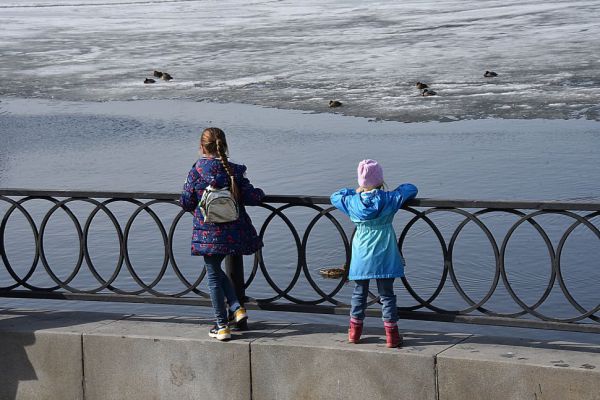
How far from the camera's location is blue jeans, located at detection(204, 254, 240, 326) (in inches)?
231

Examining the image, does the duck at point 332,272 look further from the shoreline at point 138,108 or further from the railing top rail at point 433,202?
the shoreline at point 138,108

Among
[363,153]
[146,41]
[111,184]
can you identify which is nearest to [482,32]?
[146,41]

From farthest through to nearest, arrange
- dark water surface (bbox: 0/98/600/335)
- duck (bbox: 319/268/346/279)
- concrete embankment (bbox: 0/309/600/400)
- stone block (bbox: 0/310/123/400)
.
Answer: dark water surface (bbox: 0/98/600/335) < duck (bbox: 319/268/346/279) < stone block (bbox: 0/310/123/400) < concrete embankment (bbox: 0/309/600/400)

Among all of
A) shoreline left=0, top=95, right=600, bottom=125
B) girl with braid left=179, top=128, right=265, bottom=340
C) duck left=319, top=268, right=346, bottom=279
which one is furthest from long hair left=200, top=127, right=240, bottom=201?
shoreline left=0, top=95, right=600, bottom=125

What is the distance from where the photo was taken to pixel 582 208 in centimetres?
536

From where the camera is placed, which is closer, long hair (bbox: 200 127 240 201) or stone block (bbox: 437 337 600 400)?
stone block (bbox: 437 337 600 400)

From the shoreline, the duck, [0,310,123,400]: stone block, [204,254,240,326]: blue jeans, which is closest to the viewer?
[204,254,240,326]: blue jeans

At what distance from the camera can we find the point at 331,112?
16.5 metres

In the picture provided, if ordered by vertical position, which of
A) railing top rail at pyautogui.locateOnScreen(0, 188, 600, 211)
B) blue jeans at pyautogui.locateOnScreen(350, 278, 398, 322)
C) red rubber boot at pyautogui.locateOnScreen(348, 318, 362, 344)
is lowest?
red rubber boot at pyautogui.locateOnScreen(348, 318, 362, 344)

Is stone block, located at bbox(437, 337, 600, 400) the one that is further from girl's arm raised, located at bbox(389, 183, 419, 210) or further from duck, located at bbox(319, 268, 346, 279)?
duck, located at bbox(319, 268, 346, 279)

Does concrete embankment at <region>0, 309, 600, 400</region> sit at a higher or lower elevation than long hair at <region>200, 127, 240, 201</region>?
lower

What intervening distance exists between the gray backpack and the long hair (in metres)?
0.04

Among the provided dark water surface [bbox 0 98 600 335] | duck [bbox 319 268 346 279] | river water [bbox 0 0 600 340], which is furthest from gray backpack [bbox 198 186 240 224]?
duck [bbox 319 268 346 279]

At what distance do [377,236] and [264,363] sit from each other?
0.87 m
